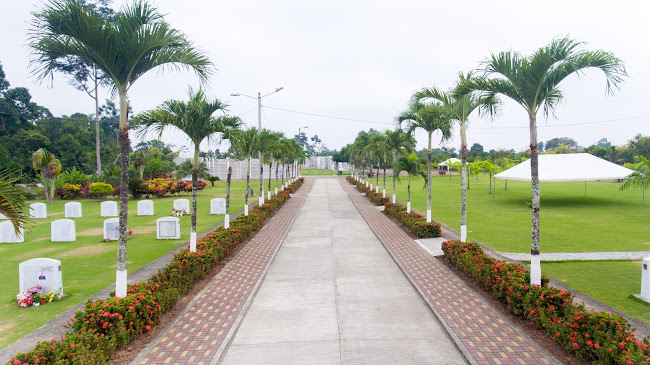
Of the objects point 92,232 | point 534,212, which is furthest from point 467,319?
point 92,232

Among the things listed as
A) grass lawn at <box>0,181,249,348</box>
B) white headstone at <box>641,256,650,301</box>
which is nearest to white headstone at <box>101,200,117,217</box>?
grass lawn at <box>0,181,249,348</box>

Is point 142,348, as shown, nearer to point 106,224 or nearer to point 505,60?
point 505,60

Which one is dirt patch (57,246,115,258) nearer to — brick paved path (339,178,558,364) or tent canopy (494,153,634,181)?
brick paved path (339,178,558,364)

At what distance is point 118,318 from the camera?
5.53m

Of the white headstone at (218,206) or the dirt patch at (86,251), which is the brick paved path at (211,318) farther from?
the white headstone at (218,206)

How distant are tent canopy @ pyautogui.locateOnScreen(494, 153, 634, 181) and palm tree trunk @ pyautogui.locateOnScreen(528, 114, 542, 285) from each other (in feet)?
59.8

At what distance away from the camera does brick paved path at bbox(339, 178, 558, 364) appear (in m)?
5.32

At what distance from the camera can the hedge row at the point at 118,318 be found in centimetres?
452

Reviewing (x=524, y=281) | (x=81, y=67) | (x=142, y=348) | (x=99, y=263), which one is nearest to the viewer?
(x=142, y=348)

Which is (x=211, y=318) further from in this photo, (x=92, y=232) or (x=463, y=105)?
(x=92, y=232)

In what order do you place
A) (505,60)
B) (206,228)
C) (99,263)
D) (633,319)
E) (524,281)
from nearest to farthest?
(633,319), (524,281), (505,60), (99,263), (206,228)

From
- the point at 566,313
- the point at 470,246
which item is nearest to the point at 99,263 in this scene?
the point at 470,246

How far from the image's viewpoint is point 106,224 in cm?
1361

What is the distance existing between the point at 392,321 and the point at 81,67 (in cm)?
4263
